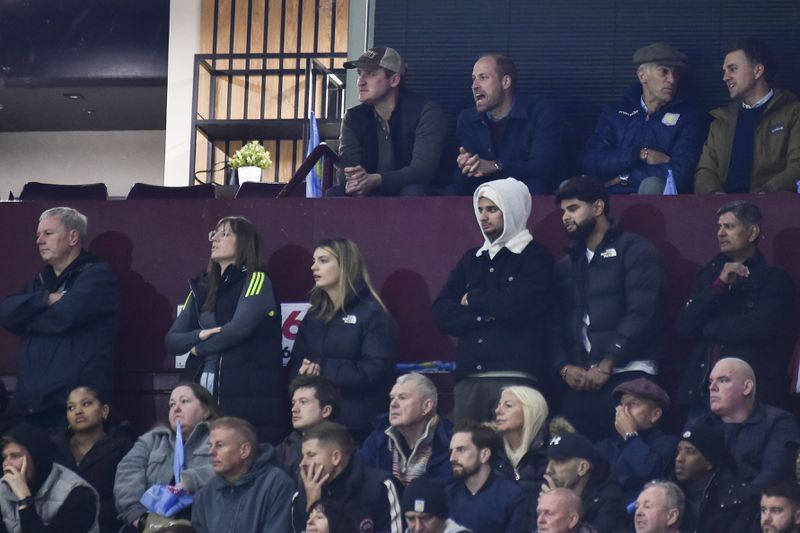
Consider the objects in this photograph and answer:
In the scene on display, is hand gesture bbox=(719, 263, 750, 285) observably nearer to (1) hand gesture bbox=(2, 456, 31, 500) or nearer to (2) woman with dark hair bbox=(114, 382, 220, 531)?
(2) woman with dark hair bbox=(114, 382, 220, 531)

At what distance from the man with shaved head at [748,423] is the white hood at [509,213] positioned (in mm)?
1253

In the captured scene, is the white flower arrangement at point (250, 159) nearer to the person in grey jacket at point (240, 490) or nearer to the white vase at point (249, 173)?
the white vase at point (249, 173)

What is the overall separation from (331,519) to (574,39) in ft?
14.2

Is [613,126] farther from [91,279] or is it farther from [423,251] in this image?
[91,279]

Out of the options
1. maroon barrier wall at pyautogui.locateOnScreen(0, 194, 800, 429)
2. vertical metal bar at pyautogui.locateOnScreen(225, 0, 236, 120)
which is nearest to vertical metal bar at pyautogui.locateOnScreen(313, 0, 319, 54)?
vertical metal bar at pyautogui.locateOnScreen(225, 0, 236, 120)

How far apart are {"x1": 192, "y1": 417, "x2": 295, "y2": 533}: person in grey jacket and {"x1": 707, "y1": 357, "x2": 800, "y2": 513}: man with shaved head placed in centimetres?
198

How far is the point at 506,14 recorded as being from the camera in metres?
10.3

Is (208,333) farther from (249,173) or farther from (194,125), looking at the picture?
(194,125)

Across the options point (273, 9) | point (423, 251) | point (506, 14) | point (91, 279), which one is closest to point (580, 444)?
point (423, 251)

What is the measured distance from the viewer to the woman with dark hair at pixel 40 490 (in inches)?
300

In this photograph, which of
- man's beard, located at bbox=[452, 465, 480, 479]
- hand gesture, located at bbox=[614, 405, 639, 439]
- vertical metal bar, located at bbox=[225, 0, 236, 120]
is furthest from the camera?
vertical metal bar, located at bbox=[225, 0, 236, 120]

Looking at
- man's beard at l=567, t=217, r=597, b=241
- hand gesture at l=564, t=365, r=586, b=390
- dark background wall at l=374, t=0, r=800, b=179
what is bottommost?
hand gesture at l=564, t=365, r=586, b=390

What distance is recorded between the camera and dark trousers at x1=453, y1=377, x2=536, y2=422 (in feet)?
25.2

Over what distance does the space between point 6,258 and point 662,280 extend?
4077 mm
